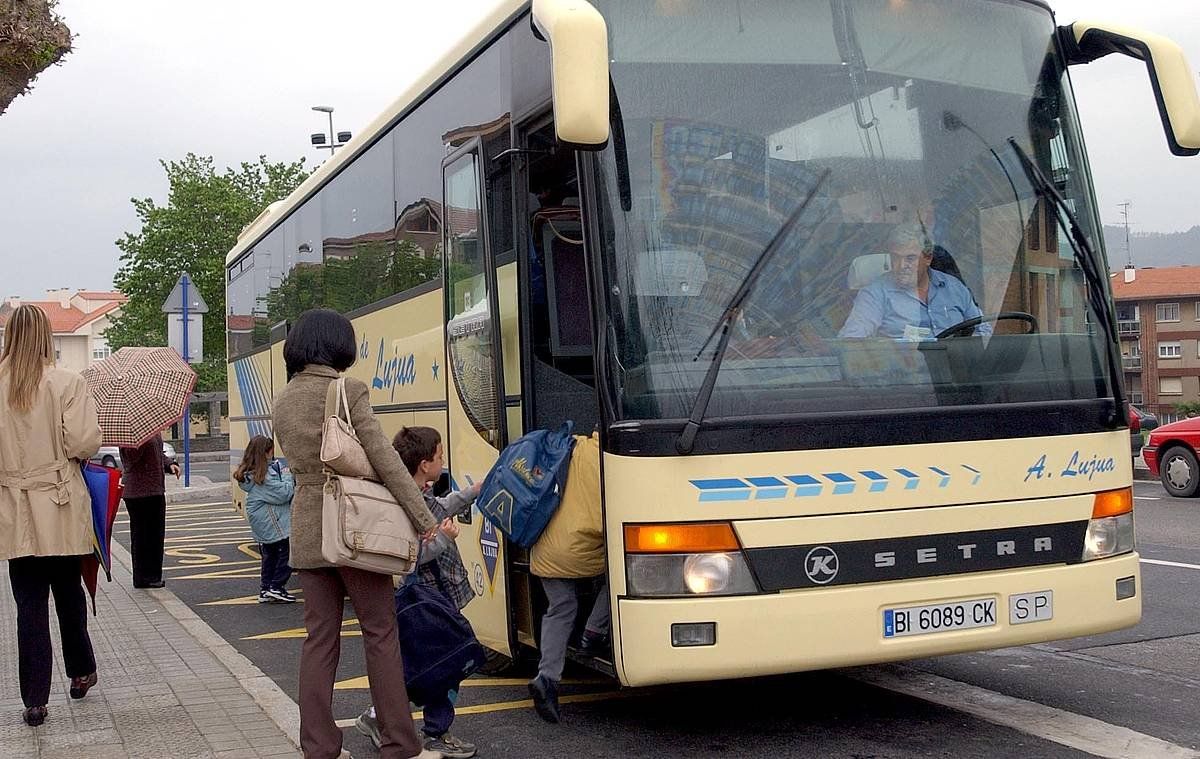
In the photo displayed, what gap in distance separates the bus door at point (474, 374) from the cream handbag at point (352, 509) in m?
1.45

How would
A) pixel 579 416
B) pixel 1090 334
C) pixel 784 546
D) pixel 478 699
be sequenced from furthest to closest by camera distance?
pixel 478 699
pixel 579 416
pixel 1090 334
pixel 784 546

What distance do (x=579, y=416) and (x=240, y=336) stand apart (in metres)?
10.5

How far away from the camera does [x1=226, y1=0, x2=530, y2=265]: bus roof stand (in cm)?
668

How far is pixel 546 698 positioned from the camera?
5812 millimetres

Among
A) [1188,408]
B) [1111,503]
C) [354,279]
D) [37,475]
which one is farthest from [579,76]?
[1188,408]

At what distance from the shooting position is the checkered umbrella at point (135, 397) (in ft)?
32.2

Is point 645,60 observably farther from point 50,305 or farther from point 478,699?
point 50,305

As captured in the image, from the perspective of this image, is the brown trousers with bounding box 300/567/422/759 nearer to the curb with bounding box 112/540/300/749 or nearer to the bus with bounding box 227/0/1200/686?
the curb with bounding box 112/540/300/749

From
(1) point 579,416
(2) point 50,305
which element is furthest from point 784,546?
(2) point 50,305

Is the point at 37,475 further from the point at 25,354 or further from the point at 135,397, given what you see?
the point at 135,397

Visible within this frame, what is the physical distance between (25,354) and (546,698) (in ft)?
9.79

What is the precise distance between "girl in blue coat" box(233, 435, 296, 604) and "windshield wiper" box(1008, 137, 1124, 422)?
269 inches

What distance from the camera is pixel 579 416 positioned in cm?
620

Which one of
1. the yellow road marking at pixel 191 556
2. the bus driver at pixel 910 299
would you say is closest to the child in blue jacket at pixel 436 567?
the bus driver at pixel 910 299
